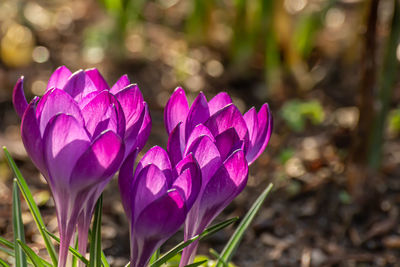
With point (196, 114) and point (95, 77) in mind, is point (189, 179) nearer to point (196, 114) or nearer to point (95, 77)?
point (196, 114)

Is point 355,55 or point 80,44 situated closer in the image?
point 355,55

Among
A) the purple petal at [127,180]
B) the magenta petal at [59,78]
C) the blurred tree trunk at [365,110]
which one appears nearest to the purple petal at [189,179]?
the purple petal at [127,180]

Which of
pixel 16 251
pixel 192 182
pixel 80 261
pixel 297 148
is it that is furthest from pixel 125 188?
pixel 297 148

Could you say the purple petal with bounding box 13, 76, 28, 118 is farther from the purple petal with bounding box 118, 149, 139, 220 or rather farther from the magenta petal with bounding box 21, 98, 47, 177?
the purple petal with bounding box 118, 149, 139, 220

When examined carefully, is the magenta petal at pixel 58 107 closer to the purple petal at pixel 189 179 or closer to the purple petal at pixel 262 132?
the purple petal at pixel 189 179

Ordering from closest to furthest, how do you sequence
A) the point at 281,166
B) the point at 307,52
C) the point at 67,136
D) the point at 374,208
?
1. the point at 67,136
2. the point at 374,208
3. the point at 281,166
4. the point at 307,52

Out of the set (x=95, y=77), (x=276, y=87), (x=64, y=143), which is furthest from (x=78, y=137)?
(x=276, y=87)

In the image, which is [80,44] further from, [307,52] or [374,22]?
[374,22]
